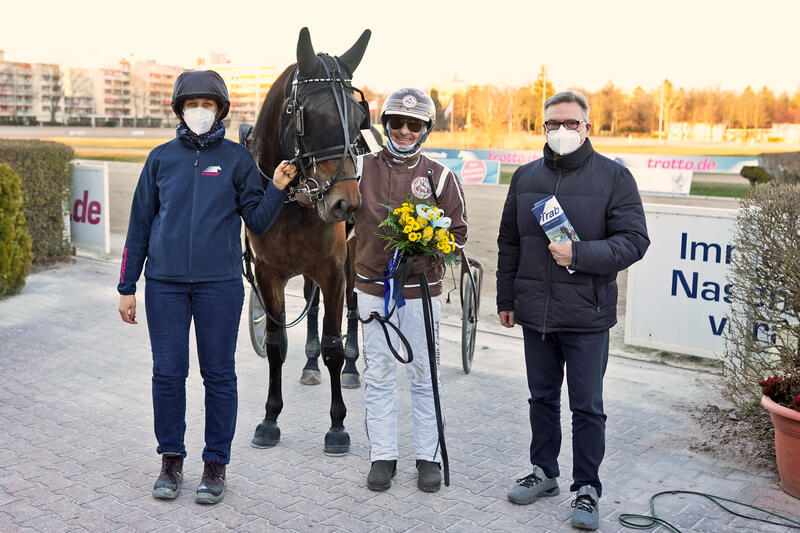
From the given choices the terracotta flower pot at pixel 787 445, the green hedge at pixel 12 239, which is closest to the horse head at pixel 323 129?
the terracotta flower pot at pixel 787 445

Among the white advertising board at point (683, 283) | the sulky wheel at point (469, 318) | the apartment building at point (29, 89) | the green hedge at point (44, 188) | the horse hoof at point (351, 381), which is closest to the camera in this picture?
the horse hoof at point (351, 381)

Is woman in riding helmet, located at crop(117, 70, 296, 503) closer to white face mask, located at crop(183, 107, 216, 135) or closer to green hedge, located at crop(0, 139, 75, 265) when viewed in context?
white face mask, located at crop(183, 107, 216, 135)

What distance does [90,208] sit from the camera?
11617 millimetres

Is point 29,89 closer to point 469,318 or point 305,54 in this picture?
point 469,318

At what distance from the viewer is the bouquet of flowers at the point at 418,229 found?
3828mm

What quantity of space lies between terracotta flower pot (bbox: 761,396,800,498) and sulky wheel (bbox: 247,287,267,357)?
13.1ft

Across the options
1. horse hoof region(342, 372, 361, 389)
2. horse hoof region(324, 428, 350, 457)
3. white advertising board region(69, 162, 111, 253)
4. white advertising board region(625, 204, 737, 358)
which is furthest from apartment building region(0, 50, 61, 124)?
horse hoof region(324, 428, 350, 457)

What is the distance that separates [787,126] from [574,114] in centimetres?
6106

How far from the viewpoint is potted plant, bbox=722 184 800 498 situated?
438cm

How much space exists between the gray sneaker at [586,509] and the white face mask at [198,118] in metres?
2.56

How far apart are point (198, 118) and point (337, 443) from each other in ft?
Result: 6.82

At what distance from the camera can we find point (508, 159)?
38875mm

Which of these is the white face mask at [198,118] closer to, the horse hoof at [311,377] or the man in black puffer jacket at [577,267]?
the man in black puffer jacket at [577,267]

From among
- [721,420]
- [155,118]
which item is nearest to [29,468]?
[721,420]
